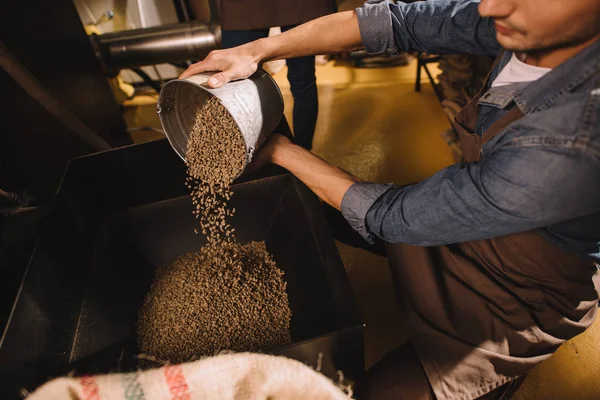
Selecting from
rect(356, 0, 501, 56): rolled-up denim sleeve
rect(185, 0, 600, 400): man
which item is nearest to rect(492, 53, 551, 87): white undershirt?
rect(185, 0, 600, 400): man

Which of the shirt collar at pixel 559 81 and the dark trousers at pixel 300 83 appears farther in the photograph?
the dark trousers at pixel 300 83

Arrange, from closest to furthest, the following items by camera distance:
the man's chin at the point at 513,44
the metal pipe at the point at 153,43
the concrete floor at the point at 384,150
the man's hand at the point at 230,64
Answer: the man's chin at the point at 513,44
the man's hand at the point at 230,64
the concrete floor at the point at 384,150
the metal pipe at the point at 153,43

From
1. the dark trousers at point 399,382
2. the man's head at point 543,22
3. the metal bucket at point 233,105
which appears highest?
the man's head at point 543,22

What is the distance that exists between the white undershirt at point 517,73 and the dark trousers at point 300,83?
1021mm

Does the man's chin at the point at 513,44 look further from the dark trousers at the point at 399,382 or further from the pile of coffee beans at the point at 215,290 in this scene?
the dark trousers at the point at 399,382

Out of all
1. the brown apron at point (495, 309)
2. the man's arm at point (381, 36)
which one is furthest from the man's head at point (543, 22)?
the man's arm at point (381, 36)

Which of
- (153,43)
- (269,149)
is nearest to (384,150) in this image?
(269,149)

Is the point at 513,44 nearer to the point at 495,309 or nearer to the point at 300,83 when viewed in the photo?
the point at 495,309

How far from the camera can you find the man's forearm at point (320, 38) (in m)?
1.09

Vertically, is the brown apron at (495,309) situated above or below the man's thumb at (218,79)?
below

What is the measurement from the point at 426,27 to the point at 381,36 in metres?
0.13

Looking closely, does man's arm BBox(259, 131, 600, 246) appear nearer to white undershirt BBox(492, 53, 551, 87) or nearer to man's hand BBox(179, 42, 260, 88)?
white undershirt BBox(492, 53, 551, 87)

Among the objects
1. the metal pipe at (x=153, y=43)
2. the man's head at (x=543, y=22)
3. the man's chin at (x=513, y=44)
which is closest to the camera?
the man's head at (x=543, y=22)

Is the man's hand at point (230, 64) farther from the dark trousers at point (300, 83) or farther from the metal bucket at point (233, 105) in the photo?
the dark trousers at point (300, 83)
